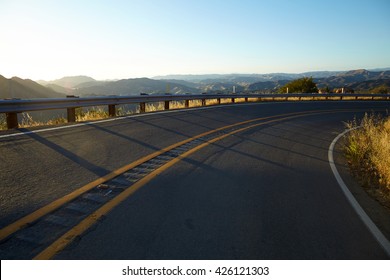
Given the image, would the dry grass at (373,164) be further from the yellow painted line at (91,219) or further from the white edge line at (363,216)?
the yellow painted line at (91,219)

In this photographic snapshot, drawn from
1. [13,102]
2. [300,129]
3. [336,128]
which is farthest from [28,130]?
[336,128]

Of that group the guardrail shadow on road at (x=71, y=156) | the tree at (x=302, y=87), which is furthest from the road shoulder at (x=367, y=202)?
the tree at (x=302, y=87)

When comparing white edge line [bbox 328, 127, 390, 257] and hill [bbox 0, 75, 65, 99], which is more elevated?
hill [bbox 0, 75, 65, 99]

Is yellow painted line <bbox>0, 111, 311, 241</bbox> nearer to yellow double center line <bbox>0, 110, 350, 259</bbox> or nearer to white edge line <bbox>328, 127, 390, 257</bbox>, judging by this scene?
yellow double center line <bbox>0, 110, 350, 259</bbox>

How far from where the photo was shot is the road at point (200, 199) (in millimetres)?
3838

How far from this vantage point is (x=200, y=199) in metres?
5.25

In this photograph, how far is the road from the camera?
3838mm

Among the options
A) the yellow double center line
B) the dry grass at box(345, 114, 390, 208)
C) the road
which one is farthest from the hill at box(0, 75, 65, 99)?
the dry grass at box(345, 114, 390, 208)

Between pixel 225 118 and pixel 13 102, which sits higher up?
pixel 13 102

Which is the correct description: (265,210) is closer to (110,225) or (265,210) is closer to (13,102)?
(110,225)

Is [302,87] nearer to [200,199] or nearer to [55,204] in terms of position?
[200,199]

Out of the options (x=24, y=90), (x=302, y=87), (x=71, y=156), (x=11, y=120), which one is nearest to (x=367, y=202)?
(x=71, y=156)
